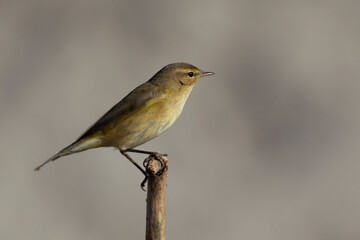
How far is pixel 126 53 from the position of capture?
1076cm

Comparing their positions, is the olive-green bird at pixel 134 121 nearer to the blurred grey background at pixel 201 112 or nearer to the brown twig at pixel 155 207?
the brown twig at pixel 155 207

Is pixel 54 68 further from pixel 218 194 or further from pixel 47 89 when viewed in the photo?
pixel 218 194

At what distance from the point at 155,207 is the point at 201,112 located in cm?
617

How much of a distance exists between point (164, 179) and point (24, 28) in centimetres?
684

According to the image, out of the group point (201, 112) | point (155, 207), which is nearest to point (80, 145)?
point (155, 207)

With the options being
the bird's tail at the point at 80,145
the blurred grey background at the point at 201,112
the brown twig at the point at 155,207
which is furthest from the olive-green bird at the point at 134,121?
the blurred grey background at the point at 201,112

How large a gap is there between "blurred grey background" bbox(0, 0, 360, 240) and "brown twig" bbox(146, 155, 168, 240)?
5266 millimetres

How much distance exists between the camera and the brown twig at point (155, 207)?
4582 mm

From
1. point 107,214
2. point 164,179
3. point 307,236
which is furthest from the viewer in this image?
point 307,236

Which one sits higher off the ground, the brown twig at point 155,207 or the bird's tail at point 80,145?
the bird's tail at point 80,145

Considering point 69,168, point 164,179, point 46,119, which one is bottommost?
point 164,179

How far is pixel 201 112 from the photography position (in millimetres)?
10727

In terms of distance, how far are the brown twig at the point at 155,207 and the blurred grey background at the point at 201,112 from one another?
17.3 feet

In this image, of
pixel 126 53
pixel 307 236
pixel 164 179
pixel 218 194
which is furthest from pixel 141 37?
pixel 164 179
